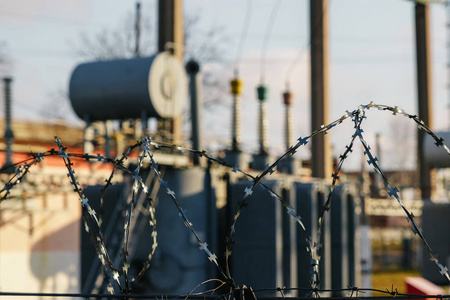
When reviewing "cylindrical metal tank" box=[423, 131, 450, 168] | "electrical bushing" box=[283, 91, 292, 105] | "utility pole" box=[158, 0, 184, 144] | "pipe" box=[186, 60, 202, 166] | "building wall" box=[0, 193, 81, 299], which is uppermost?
"utility pole" box=[158, 0, 184, 144]

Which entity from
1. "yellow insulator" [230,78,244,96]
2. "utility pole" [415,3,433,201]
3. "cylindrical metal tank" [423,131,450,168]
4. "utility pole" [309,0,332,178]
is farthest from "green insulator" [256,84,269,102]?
"utility pole" [415,3,433,201]

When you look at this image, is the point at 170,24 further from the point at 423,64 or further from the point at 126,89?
the point at 423,64

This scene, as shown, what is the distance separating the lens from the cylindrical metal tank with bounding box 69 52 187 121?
607 inches

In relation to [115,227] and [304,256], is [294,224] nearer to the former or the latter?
[304,256]

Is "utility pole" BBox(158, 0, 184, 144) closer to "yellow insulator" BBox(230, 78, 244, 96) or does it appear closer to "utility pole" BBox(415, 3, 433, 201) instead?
"yellow insulator" BBox(230, 78, 244, 96)

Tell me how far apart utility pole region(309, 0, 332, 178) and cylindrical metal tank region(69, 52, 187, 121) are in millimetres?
8065

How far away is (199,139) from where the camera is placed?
618 inches

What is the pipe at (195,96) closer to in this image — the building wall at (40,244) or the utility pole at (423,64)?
the building wall at (40,244)

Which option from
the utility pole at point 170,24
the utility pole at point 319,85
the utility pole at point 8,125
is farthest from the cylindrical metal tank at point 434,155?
the utility pole at point 8,125

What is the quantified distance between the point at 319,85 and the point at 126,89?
388 inches

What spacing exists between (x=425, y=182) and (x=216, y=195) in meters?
18.2

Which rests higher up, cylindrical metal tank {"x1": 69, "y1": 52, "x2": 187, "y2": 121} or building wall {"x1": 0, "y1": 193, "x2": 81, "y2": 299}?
cylindrical metal tank {"x1": 69, "y1": 52, "x2": 187, "y2": 121}

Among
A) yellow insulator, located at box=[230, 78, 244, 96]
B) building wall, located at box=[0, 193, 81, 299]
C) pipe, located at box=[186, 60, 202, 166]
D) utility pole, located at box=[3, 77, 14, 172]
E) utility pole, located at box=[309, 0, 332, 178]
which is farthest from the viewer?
utility pole, located at box=[309, 0, 332, 178]

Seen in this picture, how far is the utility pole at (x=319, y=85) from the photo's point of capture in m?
23.3
